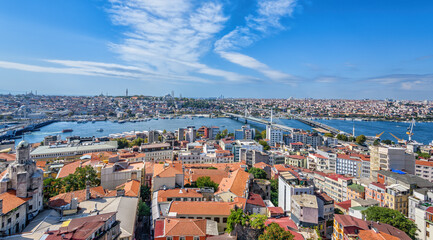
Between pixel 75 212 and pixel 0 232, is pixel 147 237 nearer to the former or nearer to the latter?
pixel 75 212

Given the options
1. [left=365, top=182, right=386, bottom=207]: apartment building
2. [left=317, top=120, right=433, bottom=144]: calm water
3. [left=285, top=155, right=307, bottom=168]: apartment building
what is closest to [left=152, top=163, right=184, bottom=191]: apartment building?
[left=365, top=182, right=386, bottom=207]: apartment building

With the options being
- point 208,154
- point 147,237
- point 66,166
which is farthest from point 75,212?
point 208,154

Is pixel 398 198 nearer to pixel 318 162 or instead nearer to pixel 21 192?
pixel 318 162

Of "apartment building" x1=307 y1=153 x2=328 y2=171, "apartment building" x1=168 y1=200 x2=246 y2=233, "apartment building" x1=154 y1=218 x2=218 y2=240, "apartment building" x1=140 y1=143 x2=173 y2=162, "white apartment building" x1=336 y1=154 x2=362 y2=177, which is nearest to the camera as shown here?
"apartment building" x1=154 y1=218 x2=218 y2=240

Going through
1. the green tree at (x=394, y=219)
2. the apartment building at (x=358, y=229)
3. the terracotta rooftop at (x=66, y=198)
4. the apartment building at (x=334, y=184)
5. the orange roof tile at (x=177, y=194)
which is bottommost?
the apartment building at (x=334, y=184)

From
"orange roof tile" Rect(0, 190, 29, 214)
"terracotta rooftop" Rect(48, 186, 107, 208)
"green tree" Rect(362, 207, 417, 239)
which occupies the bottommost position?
"green tree" Rect(362, 207, 417, 239)

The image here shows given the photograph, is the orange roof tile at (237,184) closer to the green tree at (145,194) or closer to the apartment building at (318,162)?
the green tree at (145,194)

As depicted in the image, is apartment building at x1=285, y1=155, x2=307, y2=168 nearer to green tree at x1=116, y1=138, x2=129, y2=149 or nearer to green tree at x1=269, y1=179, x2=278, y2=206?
green tree at x1=269, y1=179, x2=278, y2=206

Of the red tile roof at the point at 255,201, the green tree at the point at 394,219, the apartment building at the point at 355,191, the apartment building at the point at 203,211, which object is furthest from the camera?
the apartment building at the point at 355,191

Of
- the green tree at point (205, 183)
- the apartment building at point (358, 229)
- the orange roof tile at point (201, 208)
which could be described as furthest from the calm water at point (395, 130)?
the orange roof tile at point (201, 208)
